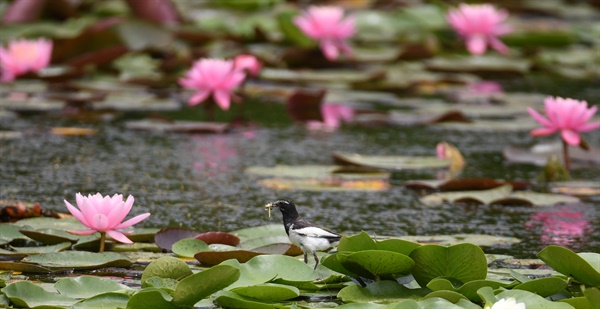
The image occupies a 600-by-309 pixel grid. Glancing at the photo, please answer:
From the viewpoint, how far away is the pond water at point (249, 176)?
312 cm

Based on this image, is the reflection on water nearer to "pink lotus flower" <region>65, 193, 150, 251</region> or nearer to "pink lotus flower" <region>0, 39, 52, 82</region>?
"pink lotus flower" <region>65, 193, 150, 251</region>

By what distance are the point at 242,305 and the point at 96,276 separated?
41cm

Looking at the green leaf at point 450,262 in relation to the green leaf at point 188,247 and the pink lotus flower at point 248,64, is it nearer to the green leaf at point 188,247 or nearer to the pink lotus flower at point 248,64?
the green leaf at point 188,247

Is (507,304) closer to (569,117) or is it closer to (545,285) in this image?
(545,285)

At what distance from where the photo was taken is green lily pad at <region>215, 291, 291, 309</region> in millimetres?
2084

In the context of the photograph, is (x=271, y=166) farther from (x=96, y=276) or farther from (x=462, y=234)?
(x=96, y=276)

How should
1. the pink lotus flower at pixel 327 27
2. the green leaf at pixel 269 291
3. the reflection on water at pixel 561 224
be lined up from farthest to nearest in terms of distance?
the pink lotus flower at pixel 327 27 → the reflection on water at pixel 561 224 → the green leaf at pixel 269 291

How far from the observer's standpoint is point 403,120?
200 inches

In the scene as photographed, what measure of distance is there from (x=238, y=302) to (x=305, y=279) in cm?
A: 19

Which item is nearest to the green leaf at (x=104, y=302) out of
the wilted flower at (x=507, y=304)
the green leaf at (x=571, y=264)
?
the wilted flower at (x=507, y=304)

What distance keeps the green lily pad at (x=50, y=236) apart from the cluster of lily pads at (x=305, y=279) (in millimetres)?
63

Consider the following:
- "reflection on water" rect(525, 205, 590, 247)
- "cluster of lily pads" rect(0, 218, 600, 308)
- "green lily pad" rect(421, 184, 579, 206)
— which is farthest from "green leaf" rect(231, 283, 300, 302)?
"green lily pad" rect(421, 184, 579, 206)

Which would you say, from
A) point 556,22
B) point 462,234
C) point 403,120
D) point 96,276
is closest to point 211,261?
point 96,276

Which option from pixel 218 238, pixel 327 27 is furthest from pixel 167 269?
pixel 327 27
